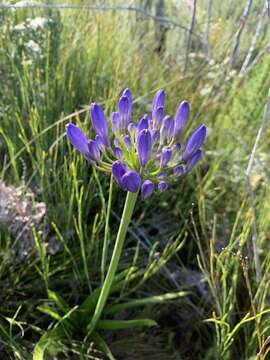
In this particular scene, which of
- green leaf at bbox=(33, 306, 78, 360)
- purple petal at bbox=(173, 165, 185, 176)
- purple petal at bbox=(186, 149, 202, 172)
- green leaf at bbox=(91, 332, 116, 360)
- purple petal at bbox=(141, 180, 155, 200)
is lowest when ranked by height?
green leaf at bbox=(91, 332, 116, 360)

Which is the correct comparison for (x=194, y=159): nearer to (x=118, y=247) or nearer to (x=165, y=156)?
(x=165, y=156)

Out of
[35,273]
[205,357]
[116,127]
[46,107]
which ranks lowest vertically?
[205,357]

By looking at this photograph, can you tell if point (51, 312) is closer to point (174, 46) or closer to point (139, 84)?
point (139, 84)

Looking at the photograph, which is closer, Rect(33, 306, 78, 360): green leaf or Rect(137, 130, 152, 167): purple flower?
Rect(137, 130, 152, 167): purple flower

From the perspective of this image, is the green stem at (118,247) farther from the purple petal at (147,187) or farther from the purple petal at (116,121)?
the purple petal at (116,121)

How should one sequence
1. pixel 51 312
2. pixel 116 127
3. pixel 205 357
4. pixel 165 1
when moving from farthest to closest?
pixel 165 1 < pixel 205 357 < pixel 51 312 < pixel 116 127

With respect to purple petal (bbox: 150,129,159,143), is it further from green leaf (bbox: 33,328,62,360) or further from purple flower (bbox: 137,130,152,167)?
green leaf (bbox: 33,328,62,360)

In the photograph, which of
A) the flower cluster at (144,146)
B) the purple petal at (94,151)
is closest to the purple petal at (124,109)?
the flower cluster at (144,146)

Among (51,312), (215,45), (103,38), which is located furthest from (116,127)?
(215,45)

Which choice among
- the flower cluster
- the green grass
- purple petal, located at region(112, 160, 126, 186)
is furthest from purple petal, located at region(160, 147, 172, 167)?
the green grass
